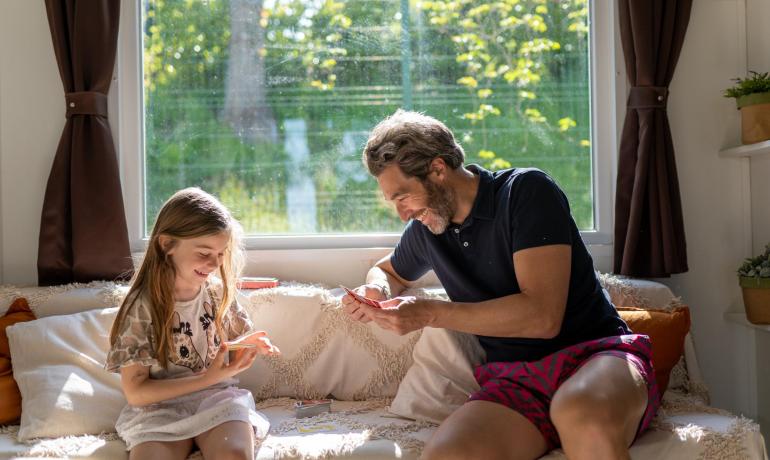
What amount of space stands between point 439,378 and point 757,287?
4.06ft

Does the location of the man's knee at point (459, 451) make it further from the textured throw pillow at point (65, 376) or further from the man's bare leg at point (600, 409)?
the textured throw pillow at point (65, 376)

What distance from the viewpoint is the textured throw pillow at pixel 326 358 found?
2662 mm

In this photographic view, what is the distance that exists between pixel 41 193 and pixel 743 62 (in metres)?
2.76

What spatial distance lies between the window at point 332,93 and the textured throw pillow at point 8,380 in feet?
2.12

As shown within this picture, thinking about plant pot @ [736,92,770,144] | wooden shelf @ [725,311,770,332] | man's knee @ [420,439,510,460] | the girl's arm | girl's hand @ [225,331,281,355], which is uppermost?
plant pot @ [736,92,770,144]

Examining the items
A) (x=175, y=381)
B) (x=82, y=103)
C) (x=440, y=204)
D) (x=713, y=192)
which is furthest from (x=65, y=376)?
(x=713, y=192)

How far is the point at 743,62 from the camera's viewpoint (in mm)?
3121

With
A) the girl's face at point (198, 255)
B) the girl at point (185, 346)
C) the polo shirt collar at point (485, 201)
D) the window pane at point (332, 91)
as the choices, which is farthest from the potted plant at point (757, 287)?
the girl's face at point (198, 255)

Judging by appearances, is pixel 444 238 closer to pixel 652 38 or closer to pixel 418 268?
pixel 418 268

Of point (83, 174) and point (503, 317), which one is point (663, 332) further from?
point (83, 174)

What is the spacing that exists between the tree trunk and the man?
1094 mm

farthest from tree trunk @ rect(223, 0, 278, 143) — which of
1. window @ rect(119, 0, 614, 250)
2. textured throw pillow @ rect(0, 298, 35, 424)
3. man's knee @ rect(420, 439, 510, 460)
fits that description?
man's knee @ rect(420, 439, 510, 460)

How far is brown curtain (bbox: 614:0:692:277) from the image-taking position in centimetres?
296

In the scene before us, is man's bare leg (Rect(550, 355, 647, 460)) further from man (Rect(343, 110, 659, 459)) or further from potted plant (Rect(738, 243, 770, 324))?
potted plant (Rect(738, 243, 770, 324))
